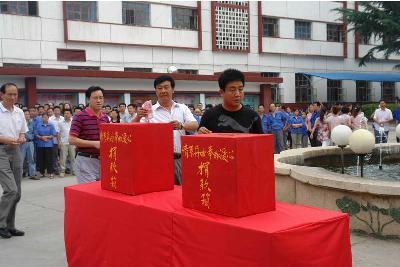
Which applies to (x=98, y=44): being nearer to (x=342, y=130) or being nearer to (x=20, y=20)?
(x=20, y=20)

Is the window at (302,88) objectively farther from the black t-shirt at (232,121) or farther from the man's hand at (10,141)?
the black t-shirt at (232,121)

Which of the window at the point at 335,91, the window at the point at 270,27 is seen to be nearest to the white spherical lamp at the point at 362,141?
the window at the point at 270,27

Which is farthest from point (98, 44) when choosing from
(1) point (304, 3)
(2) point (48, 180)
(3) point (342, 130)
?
(3) point (342, 130)

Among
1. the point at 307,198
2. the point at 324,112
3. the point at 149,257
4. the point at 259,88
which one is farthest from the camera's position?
the point at 259,88

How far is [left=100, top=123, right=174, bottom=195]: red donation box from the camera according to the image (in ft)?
10.4

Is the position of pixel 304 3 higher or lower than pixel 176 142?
higher

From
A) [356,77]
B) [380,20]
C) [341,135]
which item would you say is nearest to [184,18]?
[380,20]

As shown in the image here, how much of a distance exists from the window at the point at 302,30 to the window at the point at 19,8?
14.1 m

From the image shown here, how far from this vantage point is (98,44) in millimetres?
19312

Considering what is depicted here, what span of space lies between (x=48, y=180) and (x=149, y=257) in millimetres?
7315

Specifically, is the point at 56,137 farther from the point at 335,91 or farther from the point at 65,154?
the point at 335,91

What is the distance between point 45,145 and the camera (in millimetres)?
10055

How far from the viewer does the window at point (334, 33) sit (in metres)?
27.8

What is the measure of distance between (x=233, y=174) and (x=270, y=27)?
23666 millimetres
